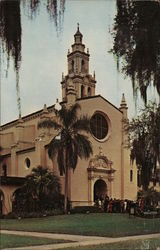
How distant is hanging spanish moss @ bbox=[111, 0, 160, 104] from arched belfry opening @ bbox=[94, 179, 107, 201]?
32.7 meters

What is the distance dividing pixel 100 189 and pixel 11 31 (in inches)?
1372

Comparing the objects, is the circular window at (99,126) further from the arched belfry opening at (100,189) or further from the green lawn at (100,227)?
the green lawn at (100,227)

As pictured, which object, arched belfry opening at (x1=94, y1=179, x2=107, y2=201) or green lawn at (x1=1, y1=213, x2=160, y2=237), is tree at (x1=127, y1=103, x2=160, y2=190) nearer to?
green lawn at (x1=1, y1=213, x2=160, y2=237)

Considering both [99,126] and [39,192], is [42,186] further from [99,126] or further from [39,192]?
[99,126]

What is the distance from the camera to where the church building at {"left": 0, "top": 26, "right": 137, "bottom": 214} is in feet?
107

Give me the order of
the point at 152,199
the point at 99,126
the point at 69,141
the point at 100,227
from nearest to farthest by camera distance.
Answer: the point at 100,227 < the point at 69,141 < the point at 152,199 < the point at 99,126

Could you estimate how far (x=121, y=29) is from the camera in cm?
565

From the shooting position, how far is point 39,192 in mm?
29281

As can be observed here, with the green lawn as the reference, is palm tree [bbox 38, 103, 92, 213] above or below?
above

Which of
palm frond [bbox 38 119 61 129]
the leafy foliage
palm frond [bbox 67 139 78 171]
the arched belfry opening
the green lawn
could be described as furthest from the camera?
the arched belfry opening

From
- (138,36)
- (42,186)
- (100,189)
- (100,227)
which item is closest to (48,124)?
(42,186)

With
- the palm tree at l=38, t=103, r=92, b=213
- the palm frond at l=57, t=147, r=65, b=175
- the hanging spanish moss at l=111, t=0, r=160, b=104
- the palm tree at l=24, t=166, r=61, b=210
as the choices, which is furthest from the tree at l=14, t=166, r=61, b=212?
the hanging spanish moss at l=111, t=0, r=160, b=104

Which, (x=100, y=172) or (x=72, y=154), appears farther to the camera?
(x=100, y=172)

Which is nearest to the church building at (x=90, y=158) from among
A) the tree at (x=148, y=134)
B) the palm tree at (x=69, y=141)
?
the palm tree at (x=69, y=141)
